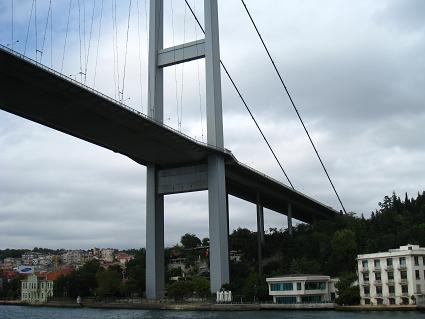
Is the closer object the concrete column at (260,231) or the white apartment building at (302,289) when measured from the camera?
the white apartment building at (302,289)

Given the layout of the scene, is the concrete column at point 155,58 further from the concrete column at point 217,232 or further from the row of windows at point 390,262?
the row of windows at point 390,262

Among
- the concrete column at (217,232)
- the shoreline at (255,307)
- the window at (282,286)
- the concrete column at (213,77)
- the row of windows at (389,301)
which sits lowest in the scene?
the shoreline at (255,307)

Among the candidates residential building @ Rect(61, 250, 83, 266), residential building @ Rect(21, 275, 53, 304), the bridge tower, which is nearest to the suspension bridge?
the bridge tower

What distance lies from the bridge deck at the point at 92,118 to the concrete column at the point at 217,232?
168 centimetres

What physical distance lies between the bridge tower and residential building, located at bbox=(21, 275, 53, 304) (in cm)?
2332

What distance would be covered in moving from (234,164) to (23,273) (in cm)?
4793

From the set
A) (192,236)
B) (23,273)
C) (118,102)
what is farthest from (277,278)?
(23,273)

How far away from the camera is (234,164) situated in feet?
126

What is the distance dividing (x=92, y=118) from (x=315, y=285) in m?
15.2

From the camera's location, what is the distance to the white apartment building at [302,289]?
33.9 m

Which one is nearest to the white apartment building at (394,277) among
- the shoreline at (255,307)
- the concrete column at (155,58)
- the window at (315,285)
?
the shoreline at (255,307)

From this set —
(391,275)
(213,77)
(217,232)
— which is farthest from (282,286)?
(213,77)

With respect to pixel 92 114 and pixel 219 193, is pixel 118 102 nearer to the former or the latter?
pixel 92 114

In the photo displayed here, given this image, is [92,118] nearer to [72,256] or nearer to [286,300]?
[286,300]
